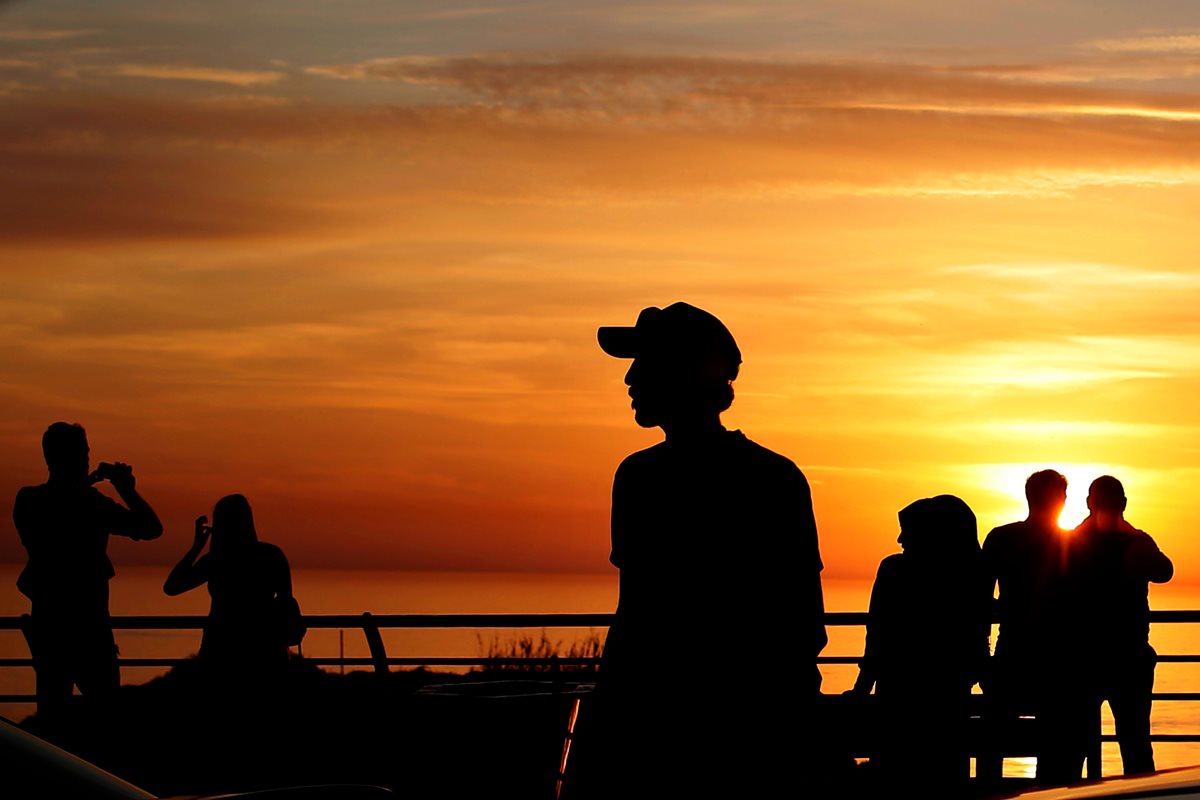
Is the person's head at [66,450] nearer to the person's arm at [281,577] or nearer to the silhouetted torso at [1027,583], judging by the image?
the person's arm at [281,577]

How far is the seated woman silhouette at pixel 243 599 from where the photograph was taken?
33.4 ft

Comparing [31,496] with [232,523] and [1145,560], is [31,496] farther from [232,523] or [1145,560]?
[1145,560]

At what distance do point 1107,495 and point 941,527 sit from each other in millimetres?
2404

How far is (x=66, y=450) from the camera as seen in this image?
10430mm

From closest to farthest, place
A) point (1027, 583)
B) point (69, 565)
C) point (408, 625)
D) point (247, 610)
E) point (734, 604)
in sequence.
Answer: point (734, 604) → point (1027, 583) → point (247, 610) → point (69, 565) → point (408, 625)

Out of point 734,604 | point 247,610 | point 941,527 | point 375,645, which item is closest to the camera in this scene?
point 734,604

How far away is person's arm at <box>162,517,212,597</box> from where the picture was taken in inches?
412

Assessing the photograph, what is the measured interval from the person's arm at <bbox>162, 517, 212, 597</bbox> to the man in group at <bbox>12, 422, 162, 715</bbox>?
0.28m

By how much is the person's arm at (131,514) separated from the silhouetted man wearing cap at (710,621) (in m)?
6.64

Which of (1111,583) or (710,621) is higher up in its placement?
(1111,583)

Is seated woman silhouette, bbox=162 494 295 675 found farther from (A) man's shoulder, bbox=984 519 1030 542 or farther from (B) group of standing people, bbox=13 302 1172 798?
(A) man's shoulder, bbox=984 519 1030 542

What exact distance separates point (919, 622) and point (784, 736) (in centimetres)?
Answer: 416

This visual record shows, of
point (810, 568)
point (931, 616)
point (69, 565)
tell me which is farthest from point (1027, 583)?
point (810, 568)

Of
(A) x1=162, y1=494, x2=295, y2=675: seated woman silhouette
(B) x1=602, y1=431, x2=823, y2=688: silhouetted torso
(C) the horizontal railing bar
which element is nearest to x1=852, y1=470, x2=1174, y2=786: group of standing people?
(C) the horizontal railing bar
